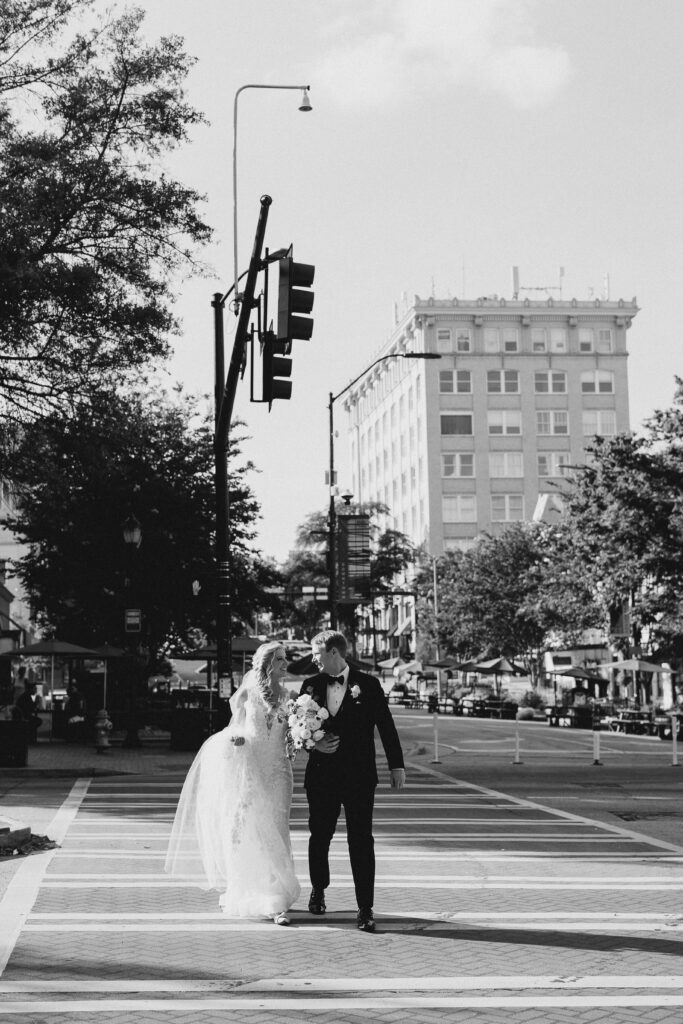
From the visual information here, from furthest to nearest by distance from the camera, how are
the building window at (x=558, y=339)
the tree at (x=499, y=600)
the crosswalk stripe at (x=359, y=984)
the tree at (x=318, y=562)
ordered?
the building window at (x=558, y=339) → the tree at (x=318, y=562) → the tree at (x=499, y=600) → the crosswalk stripe at (x=359, y=984)

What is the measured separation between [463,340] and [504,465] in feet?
34.1

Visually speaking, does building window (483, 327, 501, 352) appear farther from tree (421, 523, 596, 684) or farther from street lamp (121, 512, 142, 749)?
street lamp (121, 512, 142, 749)

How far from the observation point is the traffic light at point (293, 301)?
1370 centimetres

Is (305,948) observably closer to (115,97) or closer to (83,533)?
(115,97)

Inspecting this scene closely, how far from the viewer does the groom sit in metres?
8.68

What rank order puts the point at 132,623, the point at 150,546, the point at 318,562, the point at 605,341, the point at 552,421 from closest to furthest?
the point at 132,623 < the point at 150,546 < the point at 318,562 < the point at 552,421 < the point at 605,341

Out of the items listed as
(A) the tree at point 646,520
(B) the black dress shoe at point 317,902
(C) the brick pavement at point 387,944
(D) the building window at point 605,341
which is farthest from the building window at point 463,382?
(B) the black dress shoe at point 317,902

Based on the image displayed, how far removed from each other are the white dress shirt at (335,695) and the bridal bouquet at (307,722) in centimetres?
10

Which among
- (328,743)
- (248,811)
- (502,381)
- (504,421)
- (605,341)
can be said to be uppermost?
(605,341)

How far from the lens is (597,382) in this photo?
347 ft

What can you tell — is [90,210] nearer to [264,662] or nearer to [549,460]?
[264,662]

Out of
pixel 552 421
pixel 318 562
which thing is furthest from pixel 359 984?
pixel 552 421

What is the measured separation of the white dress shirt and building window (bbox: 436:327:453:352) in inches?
3781

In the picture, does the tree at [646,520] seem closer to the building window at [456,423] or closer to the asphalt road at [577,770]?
the asphalt road at [577,770]
